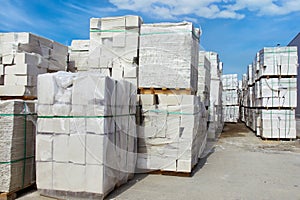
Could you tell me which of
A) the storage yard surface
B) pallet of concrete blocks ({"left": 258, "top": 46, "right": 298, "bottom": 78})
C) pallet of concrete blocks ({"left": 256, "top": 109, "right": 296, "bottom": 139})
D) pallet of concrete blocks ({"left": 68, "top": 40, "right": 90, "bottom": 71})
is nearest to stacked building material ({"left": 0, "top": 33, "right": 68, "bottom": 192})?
pallet of concrete blocks ({"left": 68, "top": 40, "right": 90, "bottom": 71})

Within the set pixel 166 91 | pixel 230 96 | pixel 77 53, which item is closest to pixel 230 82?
pixel 230 96

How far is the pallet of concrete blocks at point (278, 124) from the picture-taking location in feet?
32.6

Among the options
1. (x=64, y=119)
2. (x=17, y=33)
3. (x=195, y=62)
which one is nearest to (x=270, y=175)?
(x=195, y=62)

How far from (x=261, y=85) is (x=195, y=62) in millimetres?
5753

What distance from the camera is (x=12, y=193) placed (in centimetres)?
378

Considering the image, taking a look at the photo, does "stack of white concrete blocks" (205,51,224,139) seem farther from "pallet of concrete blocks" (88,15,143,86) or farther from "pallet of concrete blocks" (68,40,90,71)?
"pallet of concrete blocks" (88,15,143,86)

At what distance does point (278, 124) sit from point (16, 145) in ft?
29.4

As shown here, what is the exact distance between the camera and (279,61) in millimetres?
9906

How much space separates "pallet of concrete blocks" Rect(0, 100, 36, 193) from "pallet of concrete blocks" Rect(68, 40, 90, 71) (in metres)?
2.50

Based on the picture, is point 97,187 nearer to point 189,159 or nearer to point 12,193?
point 12,193

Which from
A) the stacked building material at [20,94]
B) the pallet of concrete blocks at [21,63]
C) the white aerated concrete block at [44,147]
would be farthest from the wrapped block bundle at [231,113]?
the white aerated concrete block at [44,147]

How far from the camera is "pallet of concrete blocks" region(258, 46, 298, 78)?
9742 millimetres

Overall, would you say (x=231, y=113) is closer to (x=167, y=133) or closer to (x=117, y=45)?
(x=167, y=133)

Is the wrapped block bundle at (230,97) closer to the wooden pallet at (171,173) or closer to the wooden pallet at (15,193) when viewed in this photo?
the wooden pallet at (171,173)
